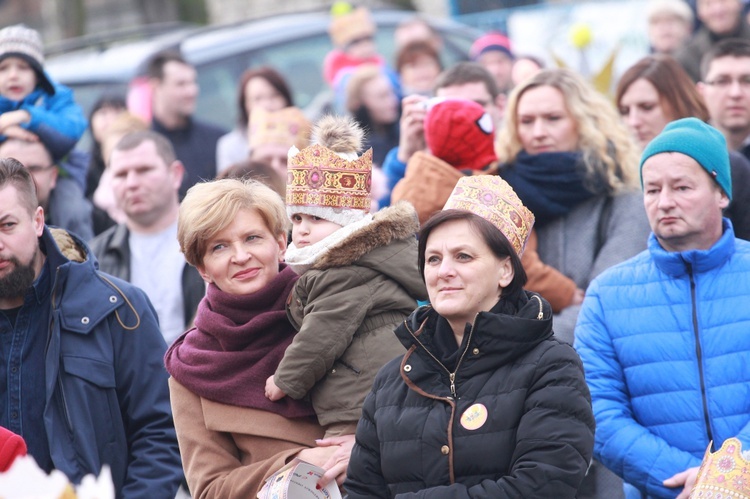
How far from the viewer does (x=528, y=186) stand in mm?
6246

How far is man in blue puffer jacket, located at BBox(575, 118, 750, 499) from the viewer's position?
16.1ft

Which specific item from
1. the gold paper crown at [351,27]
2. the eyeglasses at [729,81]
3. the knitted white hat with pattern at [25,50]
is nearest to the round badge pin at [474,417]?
the eyeglasses at [729,81]

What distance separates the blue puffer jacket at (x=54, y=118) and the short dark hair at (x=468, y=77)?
2297 millimetres

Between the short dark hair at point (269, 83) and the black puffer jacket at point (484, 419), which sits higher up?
the short dark hair at point (269, 83)

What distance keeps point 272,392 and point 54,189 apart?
3.64 m

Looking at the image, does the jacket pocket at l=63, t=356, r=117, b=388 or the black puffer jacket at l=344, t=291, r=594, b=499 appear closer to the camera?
the black puffer jacket at l=344, t=291, r=594, b=499

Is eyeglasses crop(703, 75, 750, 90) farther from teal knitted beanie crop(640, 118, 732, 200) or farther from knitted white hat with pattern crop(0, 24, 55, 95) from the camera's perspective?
knitted white hat with pattern crop(0, 24, 55, 95)

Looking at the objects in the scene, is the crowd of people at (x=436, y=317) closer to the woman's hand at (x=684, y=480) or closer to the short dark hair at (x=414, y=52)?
the woman's hand at (x=684, y=480)

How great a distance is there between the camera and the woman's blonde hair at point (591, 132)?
20.8 feet

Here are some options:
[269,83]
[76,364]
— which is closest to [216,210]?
[76,364]

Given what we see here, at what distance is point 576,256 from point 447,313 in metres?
2.09

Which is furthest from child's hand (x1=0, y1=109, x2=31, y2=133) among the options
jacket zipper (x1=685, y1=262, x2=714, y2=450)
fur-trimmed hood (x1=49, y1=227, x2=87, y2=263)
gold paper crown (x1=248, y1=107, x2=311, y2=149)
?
jacket zipper (x1=685, y1=262, x2=714, y2=450)

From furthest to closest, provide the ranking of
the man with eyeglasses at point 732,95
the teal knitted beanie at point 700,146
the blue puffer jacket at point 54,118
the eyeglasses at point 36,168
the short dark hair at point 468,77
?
the blue puffer jacket at point 54,118, the eyeglasses at point 36,168, the short dark hair at point 468,77, the man with eyeglasses at point 732,95, the teal knitted beanie at point 700,146

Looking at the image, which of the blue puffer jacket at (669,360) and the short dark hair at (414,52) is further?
the short dark hair at (414,52)
